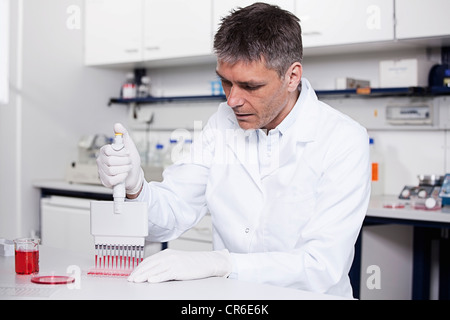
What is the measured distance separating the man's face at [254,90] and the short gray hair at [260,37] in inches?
0.7

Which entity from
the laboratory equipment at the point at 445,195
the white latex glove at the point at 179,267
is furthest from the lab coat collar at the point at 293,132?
the laboratory equipment at the point at 445,195

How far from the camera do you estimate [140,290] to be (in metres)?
1.19

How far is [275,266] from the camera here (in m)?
1.37

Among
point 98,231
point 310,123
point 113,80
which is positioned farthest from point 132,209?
point 113,80

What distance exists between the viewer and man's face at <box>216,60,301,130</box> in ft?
4.77

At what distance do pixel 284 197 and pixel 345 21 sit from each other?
1574mm

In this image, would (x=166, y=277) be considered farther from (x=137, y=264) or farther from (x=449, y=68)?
(x=449, y=68)

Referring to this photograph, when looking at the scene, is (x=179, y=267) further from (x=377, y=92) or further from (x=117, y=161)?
(x=377, y=92)

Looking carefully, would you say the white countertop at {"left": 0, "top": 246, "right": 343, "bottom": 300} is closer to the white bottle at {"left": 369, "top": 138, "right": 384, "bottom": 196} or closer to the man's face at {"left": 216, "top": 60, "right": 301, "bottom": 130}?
the man's face at {"left": 216, "top": 60, "right": 301, "bottom": 130}

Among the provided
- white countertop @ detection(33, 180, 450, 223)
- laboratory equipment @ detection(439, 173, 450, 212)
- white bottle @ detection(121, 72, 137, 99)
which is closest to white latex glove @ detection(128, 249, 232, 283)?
white countertop @ detection(33, 180, 450, 223)

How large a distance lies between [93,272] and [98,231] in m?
0.11

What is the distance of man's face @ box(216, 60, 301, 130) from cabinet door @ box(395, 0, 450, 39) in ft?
4.44

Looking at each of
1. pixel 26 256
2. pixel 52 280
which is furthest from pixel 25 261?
pixel 52 280
